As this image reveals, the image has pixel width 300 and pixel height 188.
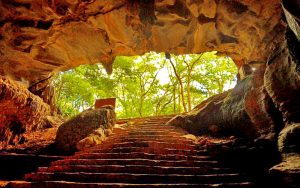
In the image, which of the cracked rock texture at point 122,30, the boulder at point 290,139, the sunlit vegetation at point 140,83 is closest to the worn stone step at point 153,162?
the boulder at point 290,139

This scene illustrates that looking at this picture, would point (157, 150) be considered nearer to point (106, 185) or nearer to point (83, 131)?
point (106, 185)

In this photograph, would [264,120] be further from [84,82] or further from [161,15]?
[84,82]

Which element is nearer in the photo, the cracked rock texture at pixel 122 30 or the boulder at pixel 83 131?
the cracked rock texture at pixel 122 30

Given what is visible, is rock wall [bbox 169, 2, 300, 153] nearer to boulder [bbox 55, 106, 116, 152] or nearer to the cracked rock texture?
the cracked rock texture

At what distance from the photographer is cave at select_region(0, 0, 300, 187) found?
198 inches

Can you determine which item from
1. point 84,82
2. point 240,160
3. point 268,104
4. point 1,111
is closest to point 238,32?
point 268,104

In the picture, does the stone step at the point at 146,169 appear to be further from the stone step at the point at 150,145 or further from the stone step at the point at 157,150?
the stone step at the point at 150,145

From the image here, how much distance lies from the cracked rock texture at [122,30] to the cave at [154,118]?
40mm

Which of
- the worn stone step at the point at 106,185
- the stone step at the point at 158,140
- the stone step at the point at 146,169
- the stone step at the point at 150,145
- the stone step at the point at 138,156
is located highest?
the stone step at the point at 158,140

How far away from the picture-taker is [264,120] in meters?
6.25

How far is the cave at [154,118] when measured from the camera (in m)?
5.04

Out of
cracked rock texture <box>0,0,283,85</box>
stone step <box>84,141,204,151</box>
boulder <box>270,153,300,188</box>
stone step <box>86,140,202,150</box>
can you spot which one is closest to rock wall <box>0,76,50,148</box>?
cracked rock texture <box>0,0,283,85</box>

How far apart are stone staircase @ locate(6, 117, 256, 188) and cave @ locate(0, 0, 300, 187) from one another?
0.09ft

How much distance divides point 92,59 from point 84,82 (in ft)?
27.9
